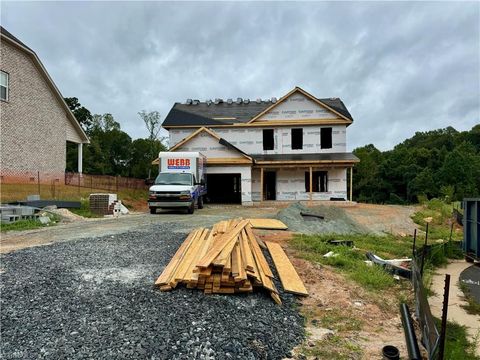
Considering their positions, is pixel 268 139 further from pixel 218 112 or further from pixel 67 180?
pixel 67 180

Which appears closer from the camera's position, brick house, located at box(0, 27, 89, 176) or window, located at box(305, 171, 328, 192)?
brick house, located at box(0, 27, 89, 176)

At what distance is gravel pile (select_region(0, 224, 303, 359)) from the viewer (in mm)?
4027

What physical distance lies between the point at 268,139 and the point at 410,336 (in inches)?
937

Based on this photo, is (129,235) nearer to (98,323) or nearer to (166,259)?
(166,259)

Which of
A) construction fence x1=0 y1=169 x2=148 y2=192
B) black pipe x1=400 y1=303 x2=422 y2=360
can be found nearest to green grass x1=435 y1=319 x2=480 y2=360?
black pipe x1=400 y1=303 x2=422 y2=360

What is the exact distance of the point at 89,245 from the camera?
28.8 feet

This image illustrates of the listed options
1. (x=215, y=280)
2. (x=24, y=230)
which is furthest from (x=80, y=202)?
(x=215, y=280)

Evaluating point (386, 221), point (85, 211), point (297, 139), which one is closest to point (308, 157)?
point (297, 139)

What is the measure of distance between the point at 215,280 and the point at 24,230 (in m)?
9.26

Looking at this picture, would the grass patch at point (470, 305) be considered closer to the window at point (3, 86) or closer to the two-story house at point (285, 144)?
the two-story house at point (285, 144)

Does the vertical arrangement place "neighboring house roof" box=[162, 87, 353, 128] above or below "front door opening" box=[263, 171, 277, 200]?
above

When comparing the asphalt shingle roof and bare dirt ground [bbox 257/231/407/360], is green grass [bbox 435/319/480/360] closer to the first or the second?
bare dirt ground [bbox 257/231/407/360]

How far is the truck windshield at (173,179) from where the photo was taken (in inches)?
683

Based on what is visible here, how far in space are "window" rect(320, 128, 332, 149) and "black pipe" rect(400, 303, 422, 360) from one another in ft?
73.7
